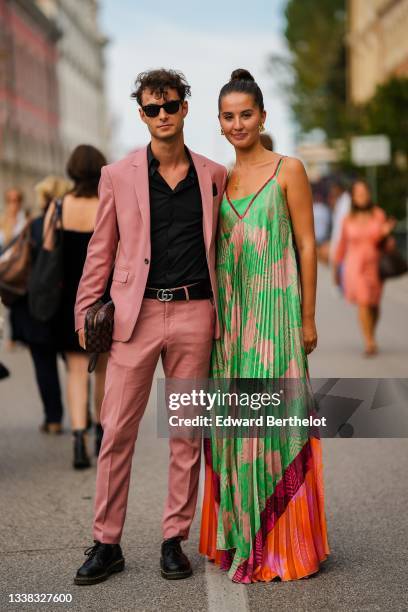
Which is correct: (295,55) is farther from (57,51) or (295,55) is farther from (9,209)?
(9,209)

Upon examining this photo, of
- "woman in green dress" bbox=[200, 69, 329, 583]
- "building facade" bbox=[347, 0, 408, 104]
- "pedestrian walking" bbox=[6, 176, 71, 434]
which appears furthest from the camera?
"building facade" bbox=[347, 0, 408, 104]

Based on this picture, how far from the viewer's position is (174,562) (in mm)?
5297

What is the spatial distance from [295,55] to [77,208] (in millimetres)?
59861

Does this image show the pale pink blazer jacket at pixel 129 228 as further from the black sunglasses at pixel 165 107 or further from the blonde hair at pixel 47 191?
the blonde hair at pixel 47 191

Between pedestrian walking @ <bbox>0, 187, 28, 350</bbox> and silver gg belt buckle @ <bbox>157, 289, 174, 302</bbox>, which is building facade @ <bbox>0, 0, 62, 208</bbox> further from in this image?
silver gg belt buckle @ <bbox>157, 289, 174, 302</bbox>

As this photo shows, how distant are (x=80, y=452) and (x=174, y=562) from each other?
252 cm

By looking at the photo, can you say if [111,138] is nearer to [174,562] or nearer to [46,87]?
[46,87]

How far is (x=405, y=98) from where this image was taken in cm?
3228

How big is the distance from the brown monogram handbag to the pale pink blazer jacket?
0.10ft

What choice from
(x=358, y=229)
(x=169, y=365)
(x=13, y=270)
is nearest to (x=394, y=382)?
(x=358, y=229)

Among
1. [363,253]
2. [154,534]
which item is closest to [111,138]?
[363,253]

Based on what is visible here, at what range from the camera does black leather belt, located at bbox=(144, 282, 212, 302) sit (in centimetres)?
520

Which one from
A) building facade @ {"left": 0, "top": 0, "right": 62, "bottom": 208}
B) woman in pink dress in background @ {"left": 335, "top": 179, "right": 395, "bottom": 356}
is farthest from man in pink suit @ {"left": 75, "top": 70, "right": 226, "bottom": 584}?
building facade @ {"left": 0, "top": 0, "right": 62, "bottom": 208}

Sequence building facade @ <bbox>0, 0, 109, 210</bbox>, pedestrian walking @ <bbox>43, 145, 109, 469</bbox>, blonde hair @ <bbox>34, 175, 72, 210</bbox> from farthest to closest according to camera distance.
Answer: building facade @ <bbox>0, 0, 109, 210</bbox> < blonde hair @ <bbox>34, 175, 72, 210</bbox> < pedestrian walking @ <bbox>43, 145, 109, 469</bbox>
